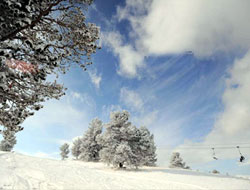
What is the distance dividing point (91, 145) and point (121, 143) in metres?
14.3

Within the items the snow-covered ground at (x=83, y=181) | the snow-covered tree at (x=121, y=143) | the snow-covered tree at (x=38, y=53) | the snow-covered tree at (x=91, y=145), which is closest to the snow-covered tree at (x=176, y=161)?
the snow-covered tree at (x=91, y=145)

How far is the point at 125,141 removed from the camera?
73.8 feet

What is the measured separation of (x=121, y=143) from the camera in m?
21.8

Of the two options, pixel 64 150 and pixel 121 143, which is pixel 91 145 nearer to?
pixel 121 143

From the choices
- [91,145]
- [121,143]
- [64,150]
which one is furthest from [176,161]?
[64,150]

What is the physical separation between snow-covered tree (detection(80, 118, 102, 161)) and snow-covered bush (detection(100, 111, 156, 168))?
38.5 feet

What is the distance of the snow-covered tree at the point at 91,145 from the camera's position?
109 ft

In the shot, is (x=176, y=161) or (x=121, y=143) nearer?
(x=121, y=143)

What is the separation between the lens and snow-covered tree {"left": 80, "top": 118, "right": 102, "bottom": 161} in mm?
33303

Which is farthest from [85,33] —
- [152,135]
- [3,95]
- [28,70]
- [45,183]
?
[152,135]

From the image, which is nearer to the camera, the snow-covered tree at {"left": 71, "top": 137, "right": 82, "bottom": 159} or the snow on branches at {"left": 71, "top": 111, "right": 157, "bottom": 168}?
the snow on branches at {"left": 71, "top": 111, "right": 157, "bottom": 168}

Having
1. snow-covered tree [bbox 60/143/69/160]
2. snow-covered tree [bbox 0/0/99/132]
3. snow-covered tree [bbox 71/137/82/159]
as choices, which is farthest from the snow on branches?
snow-covered tree [bbox 60/143/69/160]

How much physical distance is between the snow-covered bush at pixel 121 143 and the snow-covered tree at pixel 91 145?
11.7 m

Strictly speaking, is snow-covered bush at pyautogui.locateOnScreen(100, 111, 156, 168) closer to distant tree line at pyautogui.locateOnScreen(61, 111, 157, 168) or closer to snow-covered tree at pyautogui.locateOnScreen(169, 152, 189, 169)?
distant tree line at pyautogui.locateOnScreen(61, 111, 157, 168)
